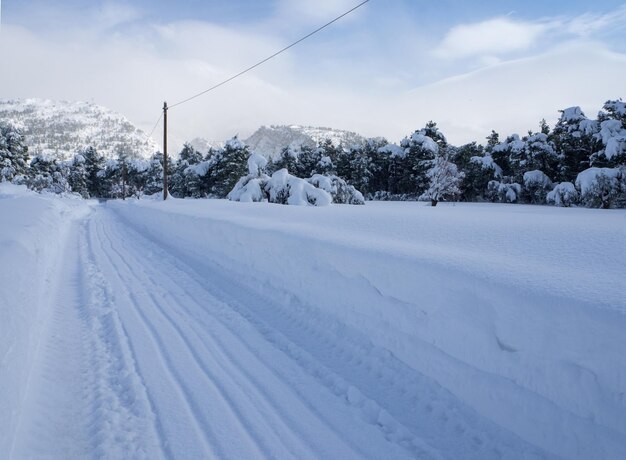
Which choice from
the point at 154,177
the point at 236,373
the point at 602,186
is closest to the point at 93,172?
the point at 154,177

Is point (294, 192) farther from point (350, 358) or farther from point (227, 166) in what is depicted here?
point (227, 166)

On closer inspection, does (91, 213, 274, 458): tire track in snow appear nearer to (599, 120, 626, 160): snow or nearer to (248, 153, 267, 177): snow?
(248, 153, 267, 177): snow

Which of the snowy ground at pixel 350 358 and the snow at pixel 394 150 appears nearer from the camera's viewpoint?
the snowy ground at pixel 350 358

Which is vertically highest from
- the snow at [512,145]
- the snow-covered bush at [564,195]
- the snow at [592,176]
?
the snow at [512,145]

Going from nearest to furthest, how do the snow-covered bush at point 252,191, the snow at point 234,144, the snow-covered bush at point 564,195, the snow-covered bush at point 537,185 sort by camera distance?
1. the snow-covered bush at point 252,191
2. the snow-covered bush at point 564,195
3. the snow-covered bush at point 537,185
4. the snow at point 234,144

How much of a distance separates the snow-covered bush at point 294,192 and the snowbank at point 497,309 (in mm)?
12806

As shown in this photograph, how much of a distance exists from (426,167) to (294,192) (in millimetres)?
22674

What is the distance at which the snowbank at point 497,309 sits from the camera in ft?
7.62

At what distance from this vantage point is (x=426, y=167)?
3791 cm

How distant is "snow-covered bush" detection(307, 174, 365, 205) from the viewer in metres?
22.0

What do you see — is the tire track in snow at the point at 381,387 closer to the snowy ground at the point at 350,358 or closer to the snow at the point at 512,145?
the snowy ground at the point at 350,358

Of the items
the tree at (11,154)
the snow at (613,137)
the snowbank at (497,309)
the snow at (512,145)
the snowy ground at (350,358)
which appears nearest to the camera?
the snowbank at (497,309)

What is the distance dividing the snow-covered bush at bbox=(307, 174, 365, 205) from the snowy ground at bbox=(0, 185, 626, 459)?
16442 millimetres

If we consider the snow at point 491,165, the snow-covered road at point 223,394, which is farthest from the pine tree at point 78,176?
the snow-covered road at point 223,394
